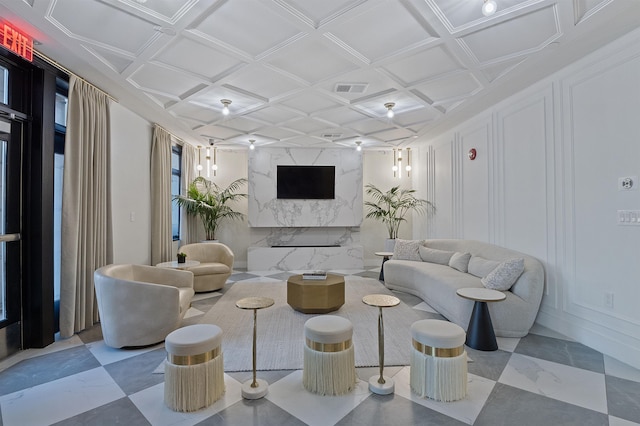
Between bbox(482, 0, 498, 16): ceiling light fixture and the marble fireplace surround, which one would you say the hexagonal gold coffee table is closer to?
the marble fireplace surround

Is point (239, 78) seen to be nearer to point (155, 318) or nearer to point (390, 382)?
point (155, 318)

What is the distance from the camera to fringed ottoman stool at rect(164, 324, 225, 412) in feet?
6.30

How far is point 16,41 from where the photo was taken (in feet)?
7.94

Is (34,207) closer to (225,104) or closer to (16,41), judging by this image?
(16,41)

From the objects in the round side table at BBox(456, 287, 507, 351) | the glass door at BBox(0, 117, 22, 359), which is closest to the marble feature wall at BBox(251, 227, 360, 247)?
the round side table at BBox(456, 287, 507, 351)

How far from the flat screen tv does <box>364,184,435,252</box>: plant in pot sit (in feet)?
3.24

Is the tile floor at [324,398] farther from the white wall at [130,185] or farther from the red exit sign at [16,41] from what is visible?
the red exit sign at [16,41]

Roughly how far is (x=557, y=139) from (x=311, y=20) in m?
2.86

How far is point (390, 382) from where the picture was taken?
216 cm

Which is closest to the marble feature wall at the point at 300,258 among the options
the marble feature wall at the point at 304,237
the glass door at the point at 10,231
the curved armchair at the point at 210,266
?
the marble feature wall at the point at 304,237

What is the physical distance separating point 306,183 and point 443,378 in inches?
214

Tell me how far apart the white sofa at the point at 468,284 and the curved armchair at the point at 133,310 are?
2.97m

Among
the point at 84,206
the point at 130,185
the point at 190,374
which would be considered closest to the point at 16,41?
the point at 84,206

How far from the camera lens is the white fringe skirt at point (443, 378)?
2012mm
